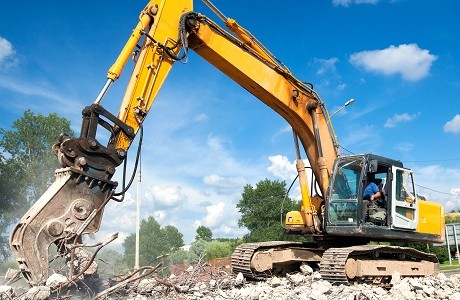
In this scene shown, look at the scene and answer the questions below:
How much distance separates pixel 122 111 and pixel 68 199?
162 centimetres

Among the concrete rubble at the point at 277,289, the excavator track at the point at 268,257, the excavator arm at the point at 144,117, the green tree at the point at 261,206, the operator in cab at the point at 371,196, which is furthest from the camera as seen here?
the green tree at the point at 261,206

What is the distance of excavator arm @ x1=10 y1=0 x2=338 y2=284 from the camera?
20.5 feet

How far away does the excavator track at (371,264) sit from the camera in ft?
27.0

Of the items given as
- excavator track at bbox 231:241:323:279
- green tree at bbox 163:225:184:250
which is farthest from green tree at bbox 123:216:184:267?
excavator track at bbox 231:241:323:279

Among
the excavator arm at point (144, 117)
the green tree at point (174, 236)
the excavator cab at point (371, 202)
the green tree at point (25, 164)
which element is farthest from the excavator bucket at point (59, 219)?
the green tree at point (174, 236)

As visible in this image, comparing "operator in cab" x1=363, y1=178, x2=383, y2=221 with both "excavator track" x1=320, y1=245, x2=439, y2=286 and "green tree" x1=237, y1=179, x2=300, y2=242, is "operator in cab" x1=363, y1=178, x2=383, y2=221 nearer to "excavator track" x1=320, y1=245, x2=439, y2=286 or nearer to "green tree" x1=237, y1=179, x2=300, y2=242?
"excavator track" x1=320, y1=245, x2=439, y2=286

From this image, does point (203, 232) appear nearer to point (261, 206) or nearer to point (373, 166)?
point (261, 206)

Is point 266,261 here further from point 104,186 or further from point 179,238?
point 179,238

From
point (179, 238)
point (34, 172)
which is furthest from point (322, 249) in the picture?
point (179, 238)

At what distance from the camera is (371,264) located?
8664 mm

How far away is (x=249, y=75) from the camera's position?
8.95 metres

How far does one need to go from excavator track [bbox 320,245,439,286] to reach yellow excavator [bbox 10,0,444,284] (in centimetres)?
2

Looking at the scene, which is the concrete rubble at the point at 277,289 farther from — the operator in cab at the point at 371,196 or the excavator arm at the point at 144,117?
the operator in cab at the point at 371,196

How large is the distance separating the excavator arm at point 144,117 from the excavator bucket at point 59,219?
0.01 metres
